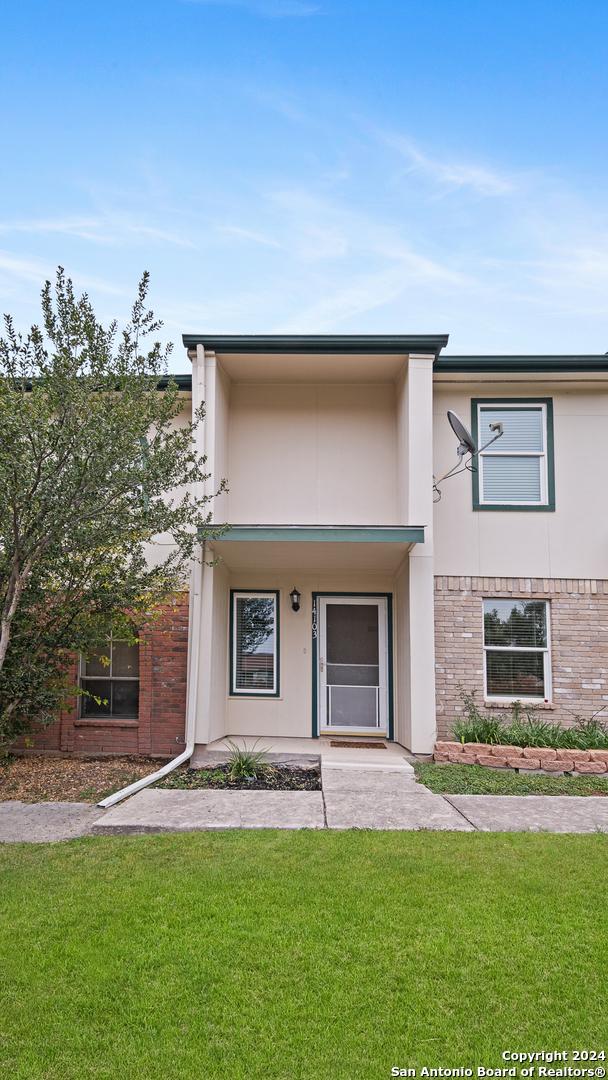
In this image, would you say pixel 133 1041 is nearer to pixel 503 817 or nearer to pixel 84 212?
pixel 503 817

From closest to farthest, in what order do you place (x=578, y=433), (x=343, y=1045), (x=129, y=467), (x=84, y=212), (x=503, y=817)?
(x=343, y=1045), (x=129, y=467), (x=503, y=817), (x=578, y=433), (x=84, y=212)

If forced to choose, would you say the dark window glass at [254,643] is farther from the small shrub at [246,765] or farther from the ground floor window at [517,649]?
the ground floor window at [517,649]

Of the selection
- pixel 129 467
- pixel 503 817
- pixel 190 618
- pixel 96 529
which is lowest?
pixel 503 817

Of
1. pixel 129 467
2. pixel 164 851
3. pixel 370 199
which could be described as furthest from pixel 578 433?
pixel 164 851

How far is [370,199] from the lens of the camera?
12.2 metres

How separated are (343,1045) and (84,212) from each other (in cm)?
1224

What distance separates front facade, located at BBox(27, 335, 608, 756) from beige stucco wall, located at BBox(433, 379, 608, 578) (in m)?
0.03

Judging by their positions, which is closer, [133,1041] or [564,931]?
[133,1041]

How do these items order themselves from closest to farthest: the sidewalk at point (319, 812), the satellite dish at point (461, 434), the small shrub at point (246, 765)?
1. the sidewalk at point (319, 812)
2. the small shrub at point (246, 765)
3. the satellite dish at point (461, 434)

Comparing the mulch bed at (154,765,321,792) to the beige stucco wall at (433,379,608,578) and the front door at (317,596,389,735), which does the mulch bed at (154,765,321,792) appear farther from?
the beige stucco wall at (433,379,608,578)

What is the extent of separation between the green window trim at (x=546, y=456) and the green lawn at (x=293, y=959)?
5.62m

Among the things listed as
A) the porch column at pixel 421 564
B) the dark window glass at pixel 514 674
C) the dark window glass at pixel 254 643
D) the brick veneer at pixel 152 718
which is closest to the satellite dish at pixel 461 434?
the porch column at pixel 421 564

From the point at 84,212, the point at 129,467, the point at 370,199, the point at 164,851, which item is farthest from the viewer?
the point at 370,199

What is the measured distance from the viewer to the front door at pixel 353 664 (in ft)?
33.0
